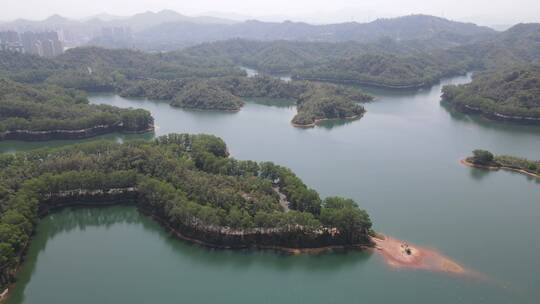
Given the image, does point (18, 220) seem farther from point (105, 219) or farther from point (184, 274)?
point (184, 274)

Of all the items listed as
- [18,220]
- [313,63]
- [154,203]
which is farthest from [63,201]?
[313,63]

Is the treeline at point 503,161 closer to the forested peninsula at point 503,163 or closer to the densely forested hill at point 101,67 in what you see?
the forested peninsula at point 503,163

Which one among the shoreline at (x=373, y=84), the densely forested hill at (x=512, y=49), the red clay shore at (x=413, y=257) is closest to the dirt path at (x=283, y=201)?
the red clay shore at (x=413, y=257)

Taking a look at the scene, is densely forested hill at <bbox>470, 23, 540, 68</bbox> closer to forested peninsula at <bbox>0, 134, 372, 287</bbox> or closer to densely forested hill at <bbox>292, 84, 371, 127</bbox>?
densely forested hill at <bbox>292, 84, 371, 127</bbox>

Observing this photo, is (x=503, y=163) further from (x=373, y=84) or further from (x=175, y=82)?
(x=175, y=82)

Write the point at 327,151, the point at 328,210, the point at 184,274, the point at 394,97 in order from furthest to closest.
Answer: the point at 394,97, the point at 327,151, the point at 328,210, the point at 184,274

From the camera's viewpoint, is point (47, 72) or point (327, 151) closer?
point (327, 151)

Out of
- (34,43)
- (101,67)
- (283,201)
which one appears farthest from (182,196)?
(34,43)
